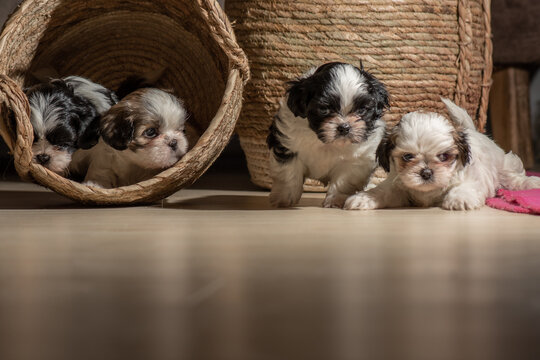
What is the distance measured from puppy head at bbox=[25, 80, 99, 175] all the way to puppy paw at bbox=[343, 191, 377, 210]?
123cm

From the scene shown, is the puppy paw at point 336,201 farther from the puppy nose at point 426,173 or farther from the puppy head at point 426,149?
the puppy nose at point 426,173

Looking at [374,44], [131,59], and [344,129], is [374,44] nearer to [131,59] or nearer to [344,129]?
[344,129]

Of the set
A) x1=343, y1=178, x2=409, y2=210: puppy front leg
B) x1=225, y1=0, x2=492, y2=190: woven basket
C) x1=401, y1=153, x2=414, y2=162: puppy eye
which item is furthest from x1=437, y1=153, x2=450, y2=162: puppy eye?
x1=225, y1=0, x2=492, y2=190: woven basket

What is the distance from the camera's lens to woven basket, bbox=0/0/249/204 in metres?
3.16

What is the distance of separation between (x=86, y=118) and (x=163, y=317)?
7.01 feet

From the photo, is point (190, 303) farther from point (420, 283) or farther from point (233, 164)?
point (233, 164)

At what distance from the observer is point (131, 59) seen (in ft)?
15.3

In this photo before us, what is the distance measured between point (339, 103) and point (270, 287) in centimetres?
143

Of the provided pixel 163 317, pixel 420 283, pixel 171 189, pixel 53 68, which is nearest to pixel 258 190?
pixel 171 189

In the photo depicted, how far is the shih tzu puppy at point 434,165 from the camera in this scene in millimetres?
3098

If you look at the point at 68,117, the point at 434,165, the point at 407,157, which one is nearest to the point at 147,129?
the point at 68,117

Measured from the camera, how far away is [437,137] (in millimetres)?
3080

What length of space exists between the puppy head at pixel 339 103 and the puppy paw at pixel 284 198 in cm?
39

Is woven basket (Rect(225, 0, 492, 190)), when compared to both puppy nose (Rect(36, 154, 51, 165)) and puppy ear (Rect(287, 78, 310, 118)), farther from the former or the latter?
puppy nose (Rect(36, 154, 51, 165))
